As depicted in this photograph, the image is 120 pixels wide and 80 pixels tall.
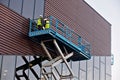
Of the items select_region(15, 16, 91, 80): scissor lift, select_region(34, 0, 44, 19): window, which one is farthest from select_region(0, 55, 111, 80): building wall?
select_region(34, 0, 44, 19): window

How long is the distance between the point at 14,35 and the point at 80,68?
38.4ft

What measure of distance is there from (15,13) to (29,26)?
5.43ft

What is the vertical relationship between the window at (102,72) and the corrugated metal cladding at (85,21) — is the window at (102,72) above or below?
below

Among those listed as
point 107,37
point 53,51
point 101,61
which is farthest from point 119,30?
point 53,51

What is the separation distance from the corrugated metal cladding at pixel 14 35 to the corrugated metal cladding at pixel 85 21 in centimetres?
363

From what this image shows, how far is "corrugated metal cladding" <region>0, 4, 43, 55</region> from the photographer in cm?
2153

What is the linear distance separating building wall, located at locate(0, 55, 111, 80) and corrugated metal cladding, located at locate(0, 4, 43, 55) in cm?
57

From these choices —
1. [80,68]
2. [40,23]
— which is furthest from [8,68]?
[80,68]

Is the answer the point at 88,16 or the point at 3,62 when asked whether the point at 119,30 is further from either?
the point at 3,62

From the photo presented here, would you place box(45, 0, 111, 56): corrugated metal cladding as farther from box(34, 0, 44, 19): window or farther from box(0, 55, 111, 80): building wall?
box(0, 55, 111, 80): building wall

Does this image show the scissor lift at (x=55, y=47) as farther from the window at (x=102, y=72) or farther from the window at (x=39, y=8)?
the window at (x=102, y=72)

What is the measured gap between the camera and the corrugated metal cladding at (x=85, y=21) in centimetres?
2853

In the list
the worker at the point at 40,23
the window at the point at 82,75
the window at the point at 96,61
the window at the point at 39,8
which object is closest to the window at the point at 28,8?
the window at the point at 39,8

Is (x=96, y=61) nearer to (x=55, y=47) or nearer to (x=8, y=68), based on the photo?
(x=55, y=47)
